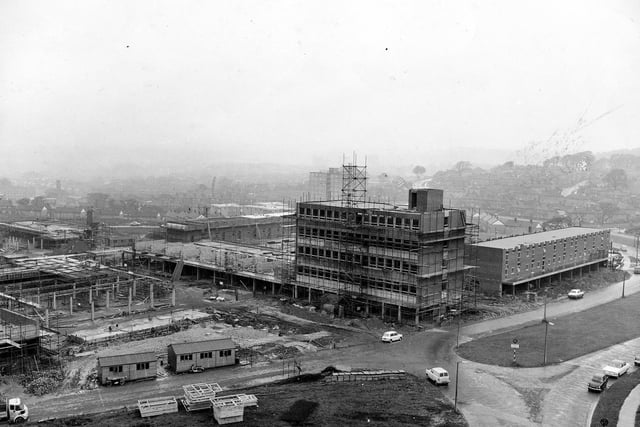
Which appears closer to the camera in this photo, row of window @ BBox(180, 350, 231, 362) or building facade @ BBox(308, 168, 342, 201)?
row of window @ BBox(180, 350, 231, 362)

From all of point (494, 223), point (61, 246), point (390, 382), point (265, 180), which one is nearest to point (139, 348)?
point (390, 382)

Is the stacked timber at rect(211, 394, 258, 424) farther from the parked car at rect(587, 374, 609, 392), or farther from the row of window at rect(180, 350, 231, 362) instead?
the parked car at rect(587, 374, 609, 392)

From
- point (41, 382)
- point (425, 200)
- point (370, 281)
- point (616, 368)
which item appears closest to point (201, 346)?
point (41, 382)

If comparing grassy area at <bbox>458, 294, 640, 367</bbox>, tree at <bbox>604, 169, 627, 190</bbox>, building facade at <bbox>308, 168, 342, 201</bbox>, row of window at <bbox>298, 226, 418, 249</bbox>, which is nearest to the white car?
grassy area at <bbox>458, 294, 640, 367</bbox>

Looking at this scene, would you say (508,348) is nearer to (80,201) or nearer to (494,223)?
(494,223)

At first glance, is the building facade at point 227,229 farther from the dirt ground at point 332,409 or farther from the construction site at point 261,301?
the dirt ground at point 332,409

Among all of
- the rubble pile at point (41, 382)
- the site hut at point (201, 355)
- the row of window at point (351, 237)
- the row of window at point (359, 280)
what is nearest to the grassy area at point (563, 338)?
the row of window at point (359, 280)

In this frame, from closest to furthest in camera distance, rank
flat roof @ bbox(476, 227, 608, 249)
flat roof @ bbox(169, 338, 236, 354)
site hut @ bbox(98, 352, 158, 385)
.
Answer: site hut @ bbox(98, 352, 158, 385) → flat roof @ bbox(169, 338, 236, 354) → flat roof @ bbox(476, 227, 608, 249)
